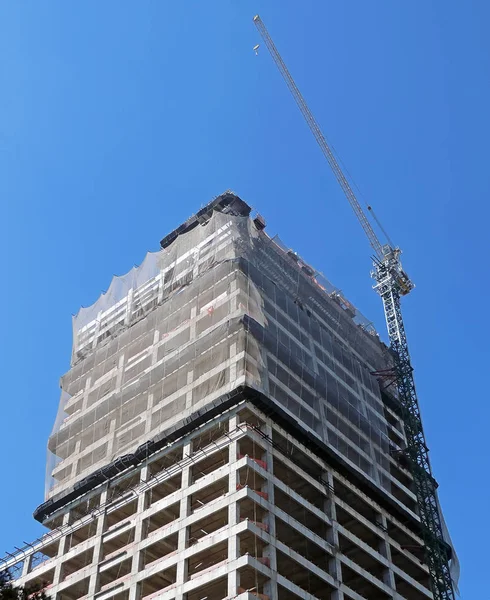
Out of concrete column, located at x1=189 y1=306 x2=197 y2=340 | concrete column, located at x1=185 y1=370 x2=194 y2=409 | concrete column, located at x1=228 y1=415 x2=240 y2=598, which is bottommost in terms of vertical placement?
concrete column, located at x1=228 y1=415 x2=240 y2=598

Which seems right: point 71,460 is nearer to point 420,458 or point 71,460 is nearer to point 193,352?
point 193,352

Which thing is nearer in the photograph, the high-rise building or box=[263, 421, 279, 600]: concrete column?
box=[263, 421, 279, 600]: concrete column

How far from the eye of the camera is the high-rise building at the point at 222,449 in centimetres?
6681

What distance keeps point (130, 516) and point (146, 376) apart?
1500 cm

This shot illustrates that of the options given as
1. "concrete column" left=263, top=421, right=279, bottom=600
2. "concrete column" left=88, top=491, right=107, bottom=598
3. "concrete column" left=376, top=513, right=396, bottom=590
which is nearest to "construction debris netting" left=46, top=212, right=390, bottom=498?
"concrete column" left=376, top=513, right=396, bottom=590

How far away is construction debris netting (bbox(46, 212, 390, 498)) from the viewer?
78.8 m

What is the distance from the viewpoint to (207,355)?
7969 cm

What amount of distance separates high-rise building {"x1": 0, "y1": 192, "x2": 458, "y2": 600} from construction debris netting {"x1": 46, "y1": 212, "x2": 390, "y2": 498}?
0.21m

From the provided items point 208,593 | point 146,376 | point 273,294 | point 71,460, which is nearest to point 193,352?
point 146,376

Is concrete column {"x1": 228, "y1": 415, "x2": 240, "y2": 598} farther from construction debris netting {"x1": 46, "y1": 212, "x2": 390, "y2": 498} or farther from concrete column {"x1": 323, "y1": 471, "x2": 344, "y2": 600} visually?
concrete column {"x1": 323, "y1": 471, "x2": 344, "y2": 600}

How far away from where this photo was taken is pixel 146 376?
84062 millimetres

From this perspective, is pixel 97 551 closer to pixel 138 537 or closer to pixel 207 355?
pixel 138 537

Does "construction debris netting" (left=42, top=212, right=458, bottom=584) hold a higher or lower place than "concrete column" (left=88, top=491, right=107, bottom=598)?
higher

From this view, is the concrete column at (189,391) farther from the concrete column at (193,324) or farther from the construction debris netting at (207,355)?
the concrete column at (193,324)
